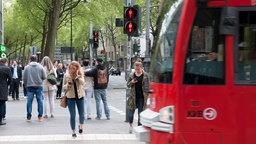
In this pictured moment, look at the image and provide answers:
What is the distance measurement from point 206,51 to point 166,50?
0.67 metres

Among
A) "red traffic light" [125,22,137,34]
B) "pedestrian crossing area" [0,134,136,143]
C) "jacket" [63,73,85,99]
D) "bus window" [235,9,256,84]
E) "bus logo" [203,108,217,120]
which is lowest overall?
"pedestrian crossing area" [0,134,136,143]

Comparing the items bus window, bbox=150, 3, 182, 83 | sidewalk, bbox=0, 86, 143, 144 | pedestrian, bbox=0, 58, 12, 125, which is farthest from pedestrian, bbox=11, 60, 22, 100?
bus window, bbox=150, 3, 182, 83

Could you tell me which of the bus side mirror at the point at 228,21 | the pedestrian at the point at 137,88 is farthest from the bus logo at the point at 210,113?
the pedestrian at the point at 137,88

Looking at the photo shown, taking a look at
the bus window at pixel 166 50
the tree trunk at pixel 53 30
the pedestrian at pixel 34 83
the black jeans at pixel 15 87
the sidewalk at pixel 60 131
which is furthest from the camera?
the tree trunk at pixel 53 30

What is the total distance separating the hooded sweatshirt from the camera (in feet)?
44.2

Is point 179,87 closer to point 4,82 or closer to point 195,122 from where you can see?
point 195,122

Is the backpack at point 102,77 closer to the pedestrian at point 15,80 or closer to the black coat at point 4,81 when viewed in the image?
→ the black coat at point 4,81

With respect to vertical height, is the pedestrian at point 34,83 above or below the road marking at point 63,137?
above

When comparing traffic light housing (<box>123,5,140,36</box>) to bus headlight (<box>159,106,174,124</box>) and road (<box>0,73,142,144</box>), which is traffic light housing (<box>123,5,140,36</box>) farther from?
bus headlight (<box>159,106,174,124</box>)

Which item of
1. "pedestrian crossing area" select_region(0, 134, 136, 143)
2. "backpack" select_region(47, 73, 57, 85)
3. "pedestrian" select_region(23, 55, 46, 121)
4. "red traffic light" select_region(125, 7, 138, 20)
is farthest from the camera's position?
"backpack" select_region(47, 73, 57, 85)

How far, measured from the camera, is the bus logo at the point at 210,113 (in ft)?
21.1

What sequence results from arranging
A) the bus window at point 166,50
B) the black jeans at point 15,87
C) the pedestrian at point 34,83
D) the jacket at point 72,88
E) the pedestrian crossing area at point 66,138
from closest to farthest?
the bus window at point 166,50 < the pedestrian crossing area at point 66,138 < the jacket at point 72,88 < the pedestrian at point 34,83 < the black jeans at point 15,87

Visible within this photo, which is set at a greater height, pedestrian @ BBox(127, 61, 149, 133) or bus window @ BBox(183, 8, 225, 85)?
bus window @ BBox(183, 8, 225, 85)

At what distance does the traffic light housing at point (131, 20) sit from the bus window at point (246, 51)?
7.07 metres
